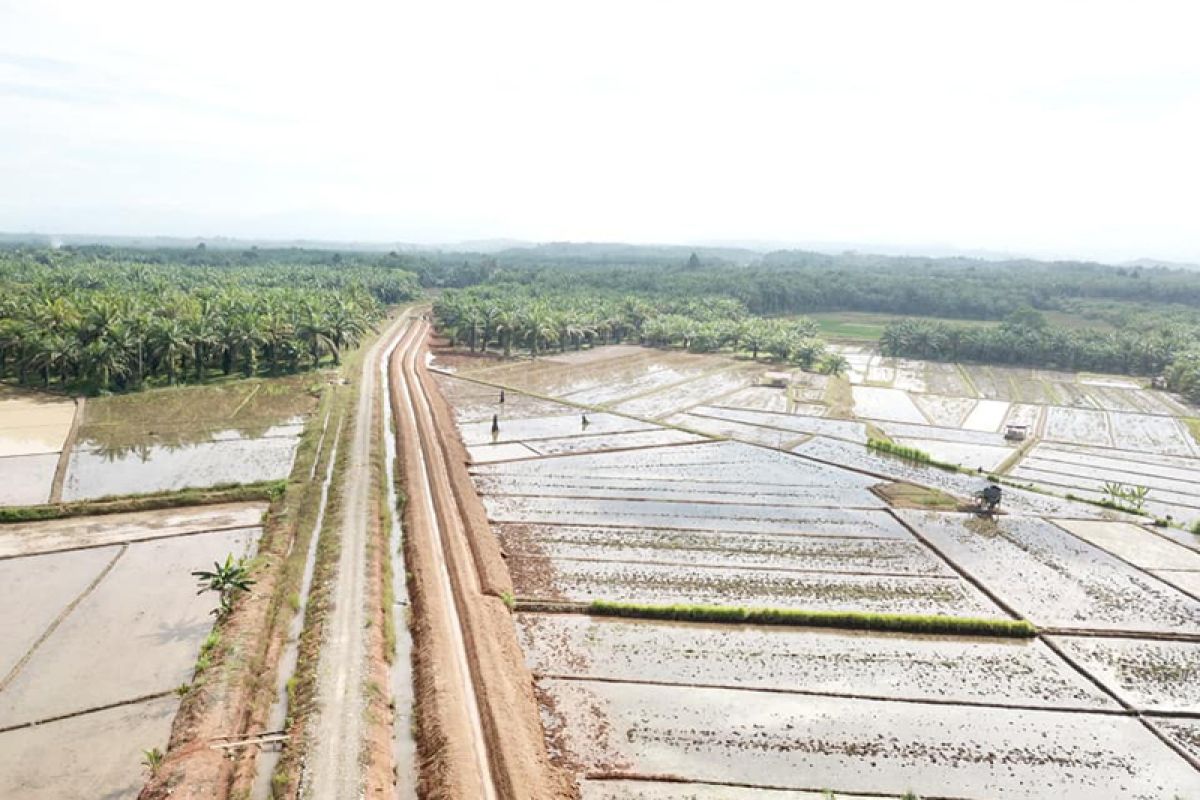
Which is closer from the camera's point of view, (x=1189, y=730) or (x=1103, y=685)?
(x=1189, y=730)

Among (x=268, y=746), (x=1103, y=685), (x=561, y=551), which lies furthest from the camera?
(x=561, y=551)

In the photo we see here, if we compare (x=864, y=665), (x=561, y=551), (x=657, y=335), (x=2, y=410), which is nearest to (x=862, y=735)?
(x=864, y=665)

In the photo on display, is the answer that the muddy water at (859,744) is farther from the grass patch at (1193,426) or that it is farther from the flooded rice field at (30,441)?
the grass patch at (1193,426)

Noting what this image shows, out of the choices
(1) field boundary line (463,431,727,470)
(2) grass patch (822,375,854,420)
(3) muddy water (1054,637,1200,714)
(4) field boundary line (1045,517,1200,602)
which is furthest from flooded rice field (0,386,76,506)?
(2) grass patch (822,375,854,420)

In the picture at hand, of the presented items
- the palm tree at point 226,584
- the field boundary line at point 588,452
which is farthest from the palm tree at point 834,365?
the palm tree at point 226,584

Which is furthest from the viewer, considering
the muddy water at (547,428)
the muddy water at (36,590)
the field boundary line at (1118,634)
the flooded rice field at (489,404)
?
the flooded rice field at (489,404)

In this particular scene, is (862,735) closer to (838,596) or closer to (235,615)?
(838,596)

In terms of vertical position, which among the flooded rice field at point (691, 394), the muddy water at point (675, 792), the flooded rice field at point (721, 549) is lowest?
the muddy water at point (675, 792)
